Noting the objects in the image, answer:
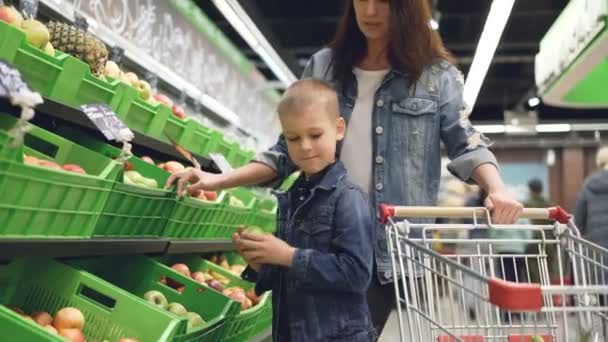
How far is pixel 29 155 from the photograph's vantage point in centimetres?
224

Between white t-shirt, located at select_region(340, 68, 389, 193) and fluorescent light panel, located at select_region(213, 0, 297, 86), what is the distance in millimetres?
3276

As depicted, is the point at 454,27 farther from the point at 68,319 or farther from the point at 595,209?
the point at 68,319

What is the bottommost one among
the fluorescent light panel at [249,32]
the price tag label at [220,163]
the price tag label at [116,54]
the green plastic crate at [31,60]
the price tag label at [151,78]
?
the price tag label at [220,163]

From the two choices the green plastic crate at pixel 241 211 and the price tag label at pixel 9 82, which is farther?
the green plastic crate at pixel 241 211

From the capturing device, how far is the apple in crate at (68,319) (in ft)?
7.01

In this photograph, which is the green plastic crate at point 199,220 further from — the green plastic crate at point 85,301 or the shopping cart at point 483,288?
the shopping cart at point 483,288

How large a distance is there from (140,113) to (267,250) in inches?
59.4

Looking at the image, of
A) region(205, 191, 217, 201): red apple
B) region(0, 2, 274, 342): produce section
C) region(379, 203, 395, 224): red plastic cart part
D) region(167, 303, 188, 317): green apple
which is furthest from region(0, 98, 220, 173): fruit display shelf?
region(379, 203, 395, 224): red plastic cart part

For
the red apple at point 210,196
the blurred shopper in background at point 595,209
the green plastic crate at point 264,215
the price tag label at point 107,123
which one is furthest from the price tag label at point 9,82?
the blurred shopper in background at point 595,209

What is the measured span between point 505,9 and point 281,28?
7199mm

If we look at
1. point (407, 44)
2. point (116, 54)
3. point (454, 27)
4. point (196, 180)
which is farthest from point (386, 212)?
point (454, 27)

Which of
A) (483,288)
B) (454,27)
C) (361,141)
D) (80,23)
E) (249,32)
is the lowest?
(483,288)

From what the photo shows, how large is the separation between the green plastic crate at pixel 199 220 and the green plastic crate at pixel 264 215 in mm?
391

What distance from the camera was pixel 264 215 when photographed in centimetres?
463
